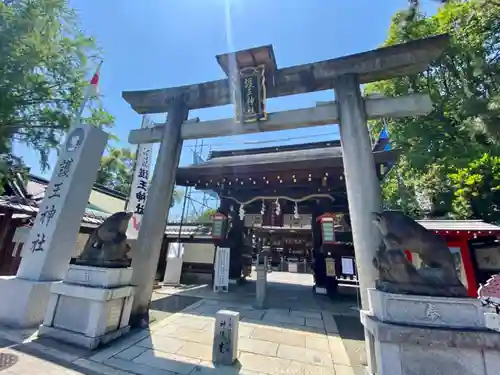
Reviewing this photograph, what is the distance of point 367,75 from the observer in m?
5.14

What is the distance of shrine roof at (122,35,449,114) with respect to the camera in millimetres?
4824

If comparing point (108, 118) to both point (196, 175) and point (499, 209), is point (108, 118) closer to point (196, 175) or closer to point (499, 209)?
point (196, 175)

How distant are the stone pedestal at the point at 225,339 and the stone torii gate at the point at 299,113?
2.17 metres

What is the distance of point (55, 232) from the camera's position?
5.34 m

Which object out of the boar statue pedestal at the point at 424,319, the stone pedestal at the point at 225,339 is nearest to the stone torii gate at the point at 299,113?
the boar statue pedestal at the point at 424,319

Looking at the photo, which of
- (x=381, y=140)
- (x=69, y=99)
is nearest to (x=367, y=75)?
(x=381, y=140)

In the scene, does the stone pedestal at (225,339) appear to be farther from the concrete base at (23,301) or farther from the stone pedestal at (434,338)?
the concrete base at (23,301)

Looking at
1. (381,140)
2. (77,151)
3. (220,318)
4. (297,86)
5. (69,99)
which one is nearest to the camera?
(220,318)

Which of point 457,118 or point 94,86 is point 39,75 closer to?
point 94,86

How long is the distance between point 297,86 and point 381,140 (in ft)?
20.4

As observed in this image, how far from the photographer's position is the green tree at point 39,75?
535 centimetres

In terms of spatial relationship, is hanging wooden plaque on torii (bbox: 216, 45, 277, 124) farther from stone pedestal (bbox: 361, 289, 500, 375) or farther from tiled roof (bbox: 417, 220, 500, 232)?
tiled roof (bbox: 417, 220, 500, 232)

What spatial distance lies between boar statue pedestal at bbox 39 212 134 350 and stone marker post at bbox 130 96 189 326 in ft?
0.96

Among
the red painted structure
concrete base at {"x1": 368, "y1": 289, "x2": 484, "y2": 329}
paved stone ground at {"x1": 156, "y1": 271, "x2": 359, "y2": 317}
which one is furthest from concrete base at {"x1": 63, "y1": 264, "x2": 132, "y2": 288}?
the red painted structure
